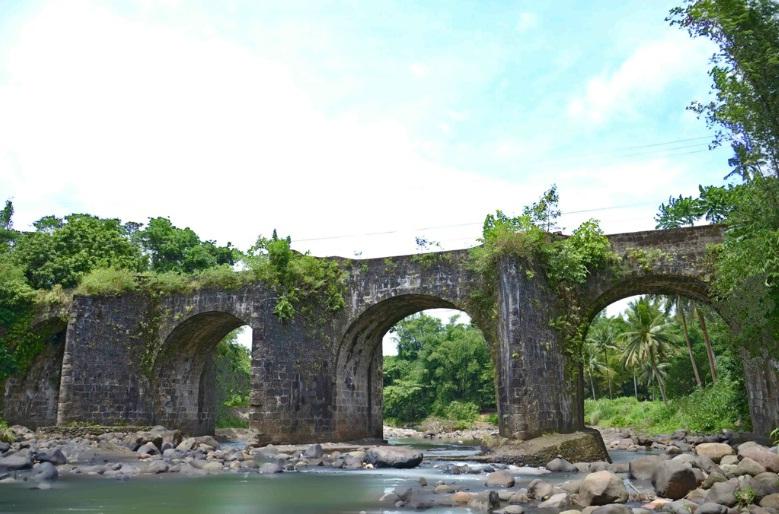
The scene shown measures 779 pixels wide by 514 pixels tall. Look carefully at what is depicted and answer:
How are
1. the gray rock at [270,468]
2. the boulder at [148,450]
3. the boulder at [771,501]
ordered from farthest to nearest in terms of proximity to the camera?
the boulder at [148,450] → the gray rock at [270,468] → the boulder at [771,501]

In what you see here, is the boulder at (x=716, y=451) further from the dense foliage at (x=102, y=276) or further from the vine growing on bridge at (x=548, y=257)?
the dense foliage at (x=102, y=276)

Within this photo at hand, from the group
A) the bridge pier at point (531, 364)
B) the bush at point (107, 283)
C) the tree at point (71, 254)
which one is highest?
the tree at point (71, 254)

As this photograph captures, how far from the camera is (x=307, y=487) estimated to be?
11062 mm

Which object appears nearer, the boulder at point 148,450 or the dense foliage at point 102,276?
the boulder at point 148,450

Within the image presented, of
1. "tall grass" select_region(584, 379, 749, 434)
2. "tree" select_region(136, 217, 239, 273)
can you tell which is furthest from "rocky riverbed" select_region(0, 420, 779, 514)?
"tree" select_region(136, 217, 239, 273)

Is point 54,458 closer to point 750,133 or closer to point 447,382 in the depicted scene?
point 750,133

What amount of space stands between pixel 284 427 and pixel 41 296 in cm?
1006

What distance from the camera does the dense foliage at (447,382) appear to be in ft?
129

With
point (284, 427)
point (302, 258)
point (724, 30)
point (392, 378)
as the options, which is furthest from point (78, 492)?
point (392, 378)

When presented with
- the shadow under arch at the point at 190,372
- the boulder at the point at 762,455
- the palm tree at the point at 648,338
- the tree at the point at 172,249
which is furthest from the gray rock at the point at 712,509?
the palm tree at the point at 648,338

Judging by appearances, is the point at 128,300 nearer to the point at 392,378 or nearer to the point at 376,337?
the point at 376,337

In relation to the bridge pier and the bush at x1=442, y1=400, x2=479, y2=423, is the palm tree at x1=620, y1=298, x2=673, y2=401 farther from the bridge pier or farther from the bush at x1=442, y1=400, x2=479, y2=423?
the bridge pier

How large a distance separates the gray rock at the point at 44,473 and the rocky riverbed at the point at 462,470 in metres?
0.03

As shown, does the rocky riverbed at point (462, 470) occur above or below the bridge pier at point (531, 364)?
below
